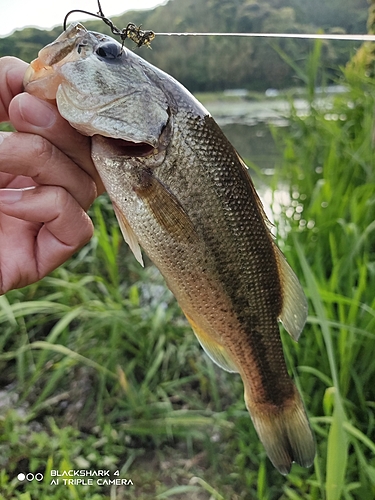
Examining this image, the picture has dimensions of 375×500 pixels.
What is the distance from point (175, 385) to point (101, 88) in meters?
1.57

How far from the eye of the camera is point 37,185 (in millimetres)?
1077

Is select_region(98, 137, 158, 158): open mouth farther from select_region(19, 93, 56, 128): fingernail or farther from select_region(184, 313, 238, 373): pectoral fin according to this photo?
select_region(184, 313, 238, 373): pectoral fin

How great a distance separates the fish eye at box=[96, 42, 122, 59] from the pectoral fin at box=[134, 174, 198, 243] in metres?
0.28

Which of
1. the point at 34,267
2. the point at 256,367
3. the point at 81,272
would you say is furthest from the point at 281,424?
the point at 81,272

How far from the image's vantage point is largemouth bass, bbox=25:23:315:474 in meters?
0.93

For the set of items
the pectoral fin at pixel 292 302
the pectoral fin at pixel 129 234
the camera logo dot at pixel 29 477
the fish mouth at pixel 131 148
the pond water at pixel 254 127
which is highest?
the fish mouth at pixel 131 148

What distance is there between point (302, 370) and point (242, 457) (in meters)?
0.43

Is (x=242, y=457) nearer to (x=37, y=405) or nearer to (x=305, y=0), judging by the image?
(x=37, y=405)

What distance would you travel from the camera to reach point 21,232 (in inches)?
48.9

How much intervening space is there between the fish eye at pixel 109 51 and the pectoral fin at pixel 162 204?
28 cm

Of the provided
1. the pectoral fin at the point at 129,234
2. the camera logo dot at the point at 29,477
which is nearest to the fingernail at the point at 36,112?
the pectoral fin at the point at 129,234

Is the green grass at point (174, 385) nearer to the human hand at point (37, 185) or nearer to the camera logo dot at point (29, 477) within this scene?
the camera logo dot at point (29, 477)

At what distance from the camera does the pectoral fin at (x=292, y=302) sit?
1.14 metres

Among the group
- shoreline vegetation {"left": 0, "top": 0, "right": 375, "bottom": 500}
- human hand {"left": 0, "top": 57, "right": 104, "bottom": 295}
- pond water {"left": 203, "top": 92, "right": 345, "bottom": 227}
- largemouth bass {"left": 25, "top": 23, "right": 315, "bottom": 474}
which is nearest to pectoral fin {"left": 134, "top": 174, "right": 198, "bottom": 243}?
largemouth bass {"left": 25, "top": 23, "right": 315, "bottom": 474}
